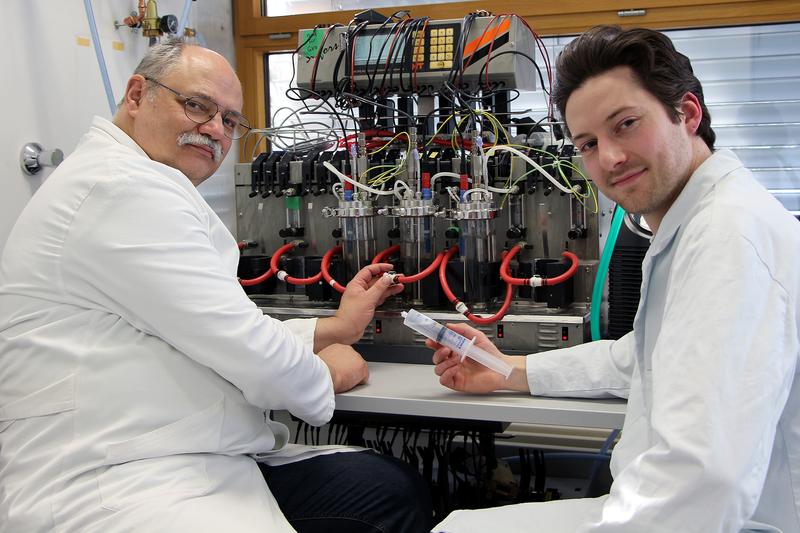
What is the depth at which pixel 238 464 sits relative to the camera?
1549 mm

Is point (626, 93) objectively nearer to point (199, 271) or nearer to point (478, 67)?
point (199, 271)

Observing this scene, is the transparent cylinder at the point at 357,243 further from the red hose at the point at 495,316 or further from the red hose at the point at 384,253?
the red hose at the point at 495,316

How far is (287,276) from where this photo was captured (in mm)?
2270

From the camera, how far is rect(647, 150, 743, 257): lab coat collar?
1200mm

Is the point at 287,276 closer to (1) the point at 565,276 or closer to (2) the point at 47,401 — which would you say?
(1) the point at 565,276

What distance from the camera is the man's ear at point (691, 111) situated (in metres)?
1.28

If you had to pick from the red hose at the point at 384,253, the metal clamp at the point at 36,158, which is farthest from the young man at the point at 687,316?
the metal clamp at the point at 36,158

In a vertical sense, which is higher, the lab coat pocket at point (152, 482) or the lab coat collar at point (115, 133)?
the lab coat collar at point (115, 133)

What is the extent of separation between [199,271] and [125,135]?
0.42m

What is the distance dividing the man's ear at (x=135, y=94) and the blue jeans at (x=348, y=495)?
837 mm

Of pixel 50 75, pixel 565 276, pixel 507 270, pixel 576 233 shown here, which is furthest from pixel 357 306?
pixel 50 75

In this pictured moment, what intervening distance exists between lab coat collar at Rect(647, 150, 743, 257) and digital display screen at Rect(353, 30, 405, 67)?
127cm

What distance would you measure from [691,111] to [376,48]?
1270 millimetres

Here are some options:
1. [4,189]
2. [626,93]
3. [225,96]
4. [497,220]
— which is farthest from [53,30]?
[626,93]
